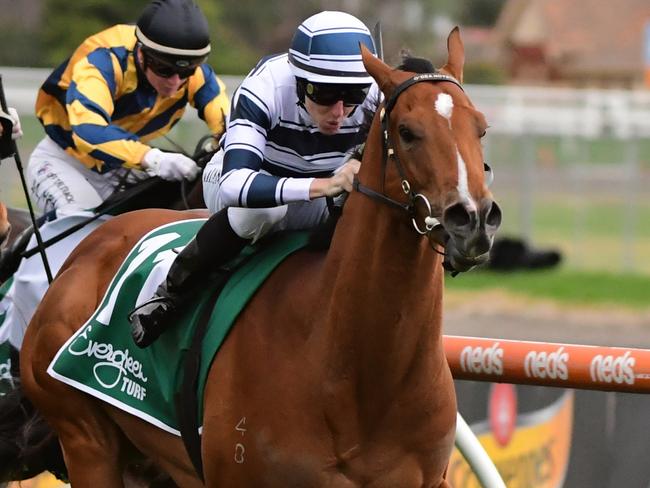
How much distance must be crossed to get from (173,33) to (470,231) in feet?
9.18

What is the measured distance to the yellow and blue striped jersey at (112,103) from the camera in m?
6.14

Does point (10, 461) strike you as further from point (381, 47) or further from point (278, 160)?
point (381, 47)

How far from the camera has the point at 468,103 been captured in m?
3.92

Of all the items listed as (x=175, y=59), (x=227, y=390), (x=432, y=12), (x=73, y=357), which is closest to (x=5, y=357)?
(x=73, y=357)

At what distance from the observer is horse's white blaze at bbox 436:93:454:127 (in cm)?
383

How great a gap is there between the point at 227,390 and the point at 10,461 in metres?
1.63

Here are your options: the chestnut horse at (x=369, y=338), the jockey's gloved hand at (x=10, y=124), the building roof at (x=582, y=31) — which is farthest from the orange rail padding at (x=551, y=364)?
the building roof at (x=582, y=31)

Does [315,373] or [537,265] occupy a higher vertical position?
[315,373]

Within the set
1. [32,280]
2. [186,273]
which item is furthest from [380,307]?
[32,280]

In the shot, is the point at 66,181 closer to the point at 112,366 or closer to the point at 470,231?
the point at 112,366

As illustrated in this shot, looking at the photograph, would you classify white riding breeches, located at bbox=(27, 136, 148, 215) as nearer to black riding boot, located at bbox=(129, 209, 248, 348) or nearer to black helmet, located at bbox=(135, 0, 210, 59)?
black helmet, located at bbox=(135, 0, 210, 59)

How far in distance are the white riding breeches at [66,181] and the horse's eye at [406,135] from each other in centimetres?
263

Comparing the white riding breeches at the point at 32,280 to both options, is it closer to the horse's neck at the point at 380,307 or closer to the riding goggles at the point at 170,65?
the riding goggles at the point at 170,65

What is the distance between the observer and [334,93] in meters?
4.43
